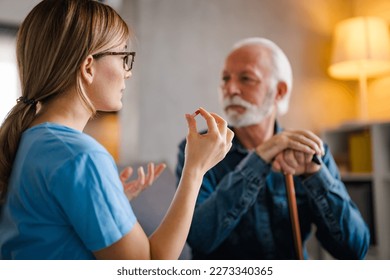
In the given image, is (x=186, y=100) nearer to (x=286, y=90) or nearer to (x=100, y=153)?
(x=286, y=90)

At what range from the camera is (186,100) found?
1484 mm

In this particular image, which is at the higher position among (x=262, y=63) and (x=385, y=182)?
(x=262, y=63)

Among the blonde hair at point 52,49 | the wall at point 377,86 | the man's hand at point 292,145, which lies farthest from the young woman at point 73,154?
the wall at point 377,86

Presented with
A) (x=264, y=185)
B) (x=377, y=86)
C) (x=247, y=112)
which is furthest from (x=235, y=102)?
(x=377, y=86)

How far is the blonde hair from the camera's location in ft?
1.32

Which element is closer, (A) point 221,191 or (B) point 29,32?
(B) point 29,32

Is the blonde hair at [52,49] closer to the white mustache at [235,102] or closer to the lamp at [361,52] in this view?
the white mustache at [235,102]

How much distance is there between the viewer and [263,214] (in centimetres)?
75

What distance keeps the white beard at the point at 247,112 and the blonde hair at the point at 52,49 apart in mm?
362

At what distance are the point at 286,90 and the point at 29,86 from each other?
532mm

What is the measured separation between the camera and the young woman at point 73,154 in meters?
0.36

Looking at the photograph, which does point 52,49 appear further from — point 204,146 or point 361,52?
point 361,52

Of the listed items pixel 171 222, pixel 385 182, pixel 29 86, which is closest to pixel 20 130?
pixel 29 86
